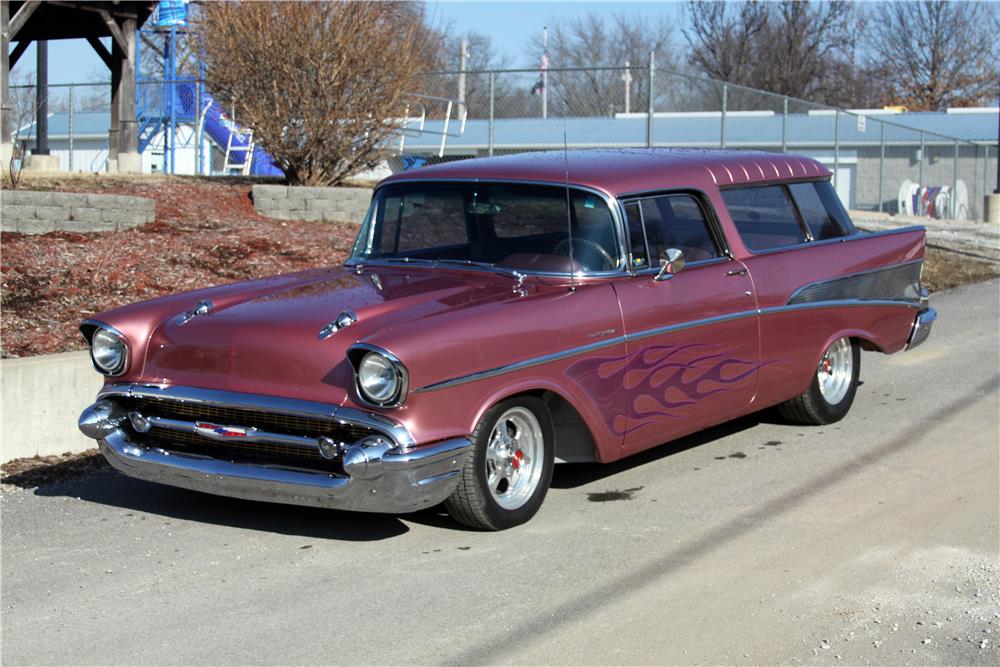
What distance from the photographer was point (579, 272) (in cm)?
612

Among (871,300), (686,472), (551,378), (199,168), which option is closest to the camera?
(551,378)

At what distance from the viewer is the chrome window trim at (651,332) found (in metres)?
5.27

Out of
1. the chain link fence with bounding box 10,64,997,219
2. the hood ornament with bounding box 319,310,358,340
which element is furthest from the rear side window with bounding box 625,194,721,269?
the chain link fence with bounding box 10,64,997,219

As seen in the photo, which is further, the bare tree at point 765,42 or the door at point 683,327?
the bare tree at point 765,42

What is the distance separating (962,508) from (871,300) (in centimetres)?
217

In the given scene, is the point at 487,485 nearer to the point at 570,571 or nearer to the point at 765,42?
the point at 570,571

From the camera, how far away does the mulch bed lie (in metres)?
8.76

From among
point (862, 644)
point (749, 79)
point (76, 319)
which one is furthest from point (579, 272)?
point (749, 79)

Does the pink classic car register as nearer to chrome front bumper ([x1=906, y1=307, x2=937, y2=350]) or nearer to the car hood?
the car hood

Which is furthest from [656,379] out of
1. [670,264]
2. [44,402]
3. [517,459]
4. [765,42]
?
[765,42]

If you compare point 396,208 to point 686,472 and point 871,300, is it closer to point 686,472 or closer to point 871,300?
point 686,472

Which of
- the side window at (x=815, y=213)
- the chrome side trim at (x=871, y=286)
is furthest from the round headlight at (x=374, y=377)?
the side window at (x=815, y=213)

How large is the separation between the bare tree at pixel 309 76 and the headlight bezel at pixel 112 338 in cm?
809

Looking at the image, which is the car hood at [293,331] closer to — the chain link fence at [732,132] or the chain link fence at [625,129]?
the chain link fence at [625,129]
